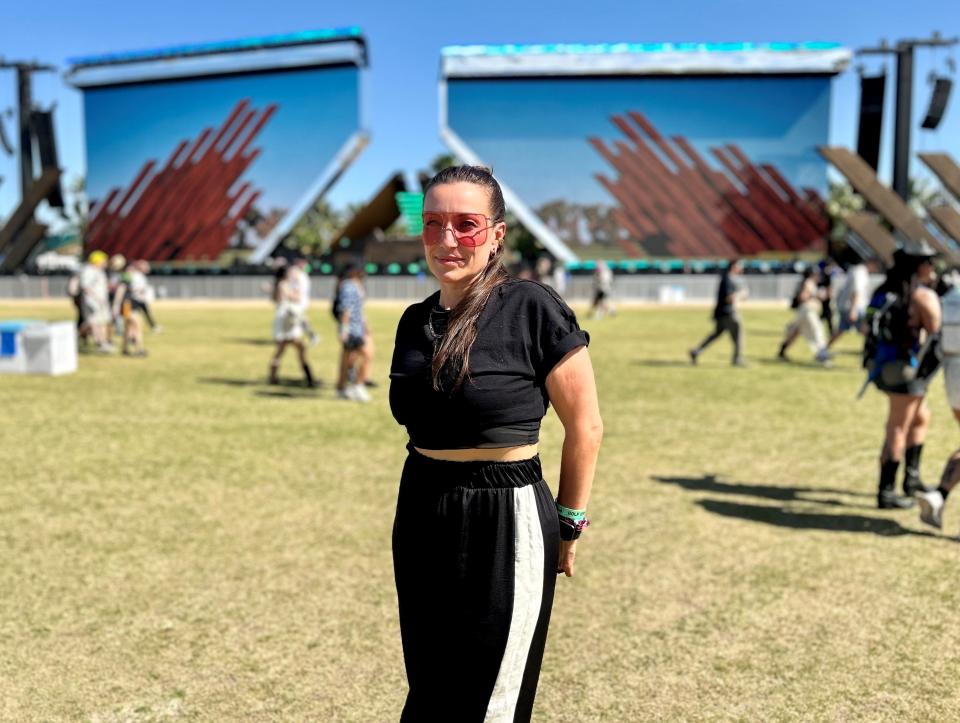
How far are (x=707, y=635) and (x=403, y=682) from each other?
143cm

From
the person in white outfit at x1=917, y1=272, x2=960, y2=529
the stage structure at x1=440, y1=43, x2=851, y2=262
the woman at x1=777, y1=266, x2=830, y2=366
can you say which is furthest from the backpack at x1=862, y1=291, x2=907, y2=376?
the stage structure at x1=440, y1=43, x2=851, y2=262

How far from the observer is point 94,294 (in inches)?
582

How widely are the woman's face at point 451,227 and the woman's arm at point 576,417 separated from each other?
1.10 ft

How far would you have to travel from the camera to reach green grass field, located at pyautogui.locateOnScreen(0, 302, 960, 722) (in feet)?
11.1

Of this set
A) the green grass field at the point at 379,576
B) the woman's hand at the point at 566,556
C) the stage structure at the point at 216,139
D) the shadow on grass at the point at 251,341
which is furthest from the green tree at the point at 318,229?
the woman's hand at the point at 566,556

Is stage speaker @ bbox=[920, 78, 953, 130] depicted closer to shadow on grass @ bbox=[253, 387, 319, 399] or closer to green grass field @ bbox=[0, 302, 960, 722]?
green grass field @ bbox=[0, 302, 960, 722]

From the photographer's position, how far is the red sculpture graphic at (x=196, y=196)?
54219 millimetres

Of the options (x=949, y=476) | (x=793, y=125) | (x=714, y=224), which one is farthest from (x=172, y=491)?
(x=793, y=125)

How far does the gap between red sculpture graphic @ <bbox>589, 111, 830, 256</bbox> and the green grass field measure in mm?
41878

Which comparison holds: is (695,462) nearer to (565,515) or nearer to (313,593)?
(313,593)

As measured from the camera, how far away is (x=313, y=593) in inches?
173

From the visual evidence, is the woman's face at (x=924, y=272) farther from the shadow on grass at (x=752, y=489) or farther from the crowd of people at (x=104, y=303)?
the crowd of people at (x=104, y=303)

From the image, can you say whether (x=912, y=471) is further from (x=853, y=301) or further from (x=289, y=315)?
(x=853, y=301)

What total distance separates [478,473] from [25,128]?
52219 millimetres
